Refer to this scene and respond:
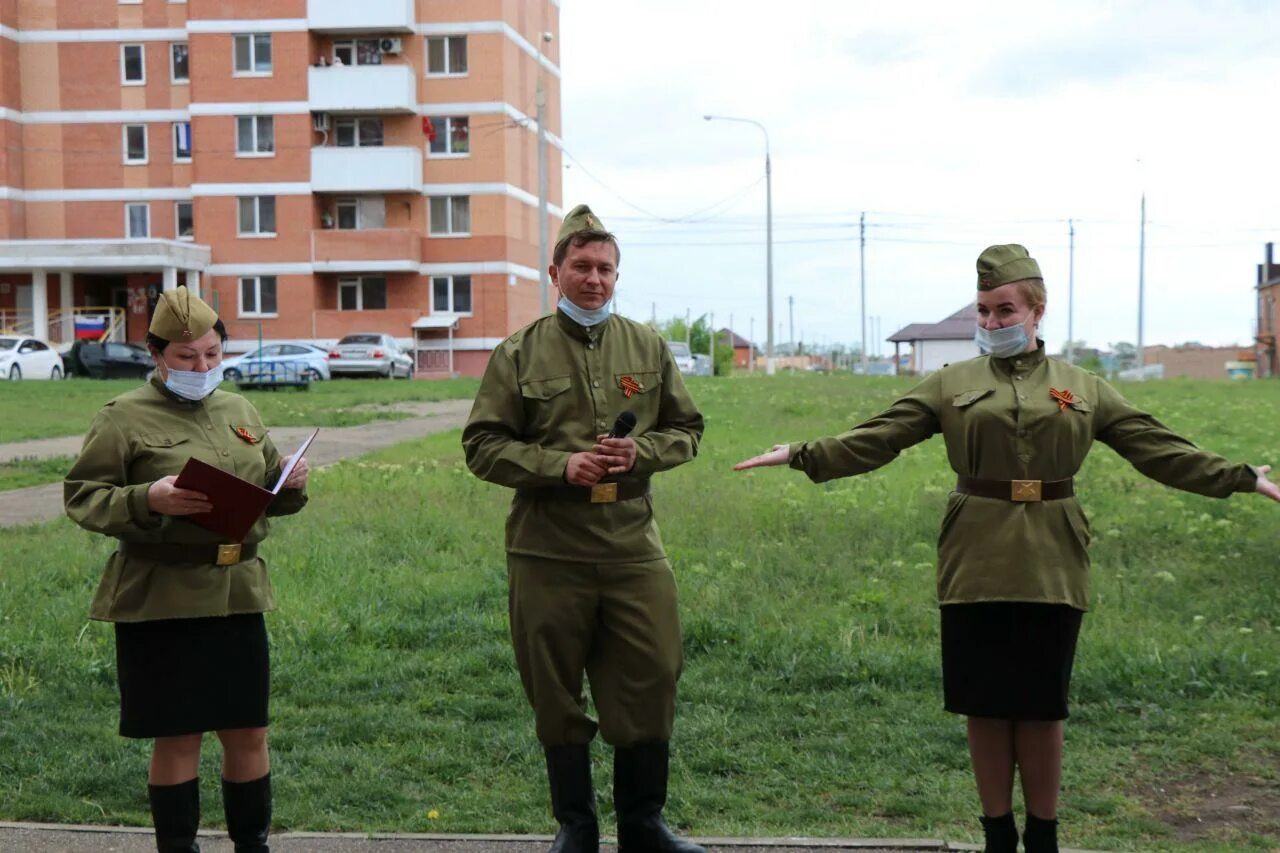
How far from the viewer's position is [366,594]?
29.7ft

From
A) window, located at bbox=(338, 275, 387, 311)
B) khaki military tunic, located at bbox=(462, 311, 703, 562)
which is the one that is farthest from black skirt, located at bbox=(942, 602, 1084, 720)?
window, located at bbox=(338, 275, 387, 311)

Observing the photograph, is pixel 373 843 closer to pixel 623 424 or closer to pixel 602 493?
pixel 602 493

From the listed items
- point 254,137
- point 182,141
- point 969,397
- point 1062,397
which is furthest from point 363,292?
point 1062,397

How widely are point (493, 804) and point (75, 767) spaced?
1809 millimetres

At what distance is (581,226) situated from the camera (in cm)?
487

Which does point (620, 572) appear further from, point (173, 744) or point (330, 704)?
point (330, 704)

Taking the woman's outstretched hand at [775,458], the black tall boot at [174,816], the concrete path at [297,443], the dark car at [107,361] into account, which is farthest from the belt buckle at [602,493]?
the dark car at [107,361]

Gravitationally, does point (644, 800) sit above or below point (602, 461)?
below

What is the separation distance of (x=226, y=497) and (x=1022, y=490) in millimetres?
2444

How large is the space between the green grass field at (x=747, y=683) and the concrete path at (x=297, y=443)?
5.83 feet

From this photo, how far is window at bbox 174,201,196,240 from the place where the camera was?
57.5 metres

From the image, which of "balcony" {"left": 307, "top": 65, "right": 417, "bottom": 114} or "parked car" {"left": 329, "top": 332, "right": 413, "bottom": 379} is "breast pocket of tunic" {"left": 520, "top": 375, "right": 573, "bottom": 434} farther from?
"balcony" {"left": 307, "top": 65, "right": 417, "bottom": 114}

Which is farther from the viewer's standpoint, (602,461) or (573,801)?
(573,801)

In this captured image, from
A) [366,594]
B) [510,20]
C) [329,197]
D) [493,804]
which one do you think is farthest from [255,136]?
[493,804]
